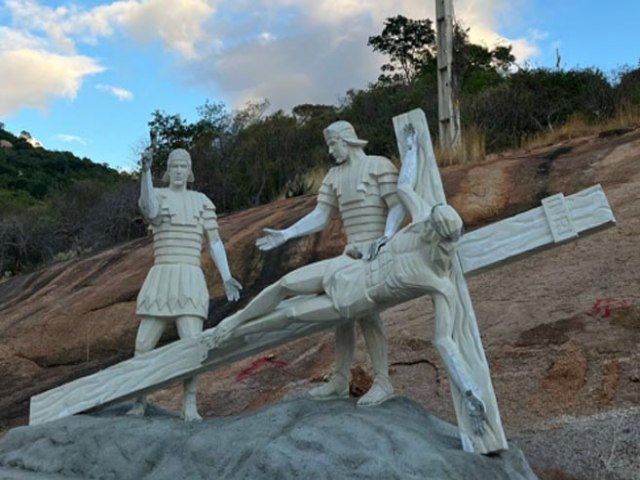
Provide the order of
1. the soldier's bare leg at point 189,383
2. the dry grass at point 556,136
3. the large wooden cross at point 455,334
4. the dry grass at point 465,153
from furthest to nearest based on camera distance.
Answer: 1. the dry grass at point 465,153
2. the dry grass at point 556,136
3. the soldier's bare leg at point 189,383
4. the large wooden cross at point 455,334

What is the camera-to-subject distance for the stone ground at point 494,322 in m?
7.15

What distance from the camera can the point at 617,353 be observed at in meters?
7.36

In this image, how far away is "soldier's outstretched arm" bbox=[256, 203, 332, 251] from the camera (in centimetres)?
620

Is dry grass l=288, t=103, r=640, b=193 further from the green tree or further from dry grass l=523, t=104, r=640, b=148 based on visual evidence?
the green tree

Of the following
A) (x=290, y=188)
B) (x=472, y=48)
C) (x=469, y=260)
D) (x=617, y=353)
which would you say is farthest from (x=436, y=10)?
(x=472, y=48)

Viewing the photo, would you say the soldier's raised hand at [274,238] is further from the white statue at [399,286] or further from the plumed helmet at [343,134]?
the plumed helmet at [343,134]

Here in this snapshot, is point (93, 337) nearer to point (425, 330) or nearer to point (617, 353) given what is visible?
point (425, 330)

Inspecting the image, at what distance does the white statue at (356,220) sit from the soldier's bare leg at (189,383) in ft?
3.20

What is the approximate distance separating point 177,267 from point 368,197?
5.80 feet

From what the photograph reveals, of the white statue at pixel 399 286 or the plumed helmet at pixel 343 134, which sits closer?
the white statue at pixel 399 286

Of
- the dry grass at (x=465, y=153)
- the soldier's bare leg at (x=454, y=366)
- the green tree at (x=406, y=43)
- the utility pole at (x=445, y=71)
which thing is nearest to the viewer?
the soldier's bare leg at (x=454, y=366)

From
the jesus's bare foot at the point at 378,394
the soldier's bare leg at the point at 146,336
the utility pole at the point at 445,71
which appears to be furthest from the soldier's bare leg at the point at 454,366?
the utility pole at the point at 445,71

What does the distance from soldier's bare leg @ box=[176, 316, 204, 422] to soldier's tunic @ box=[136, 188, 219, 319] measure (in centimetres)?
7

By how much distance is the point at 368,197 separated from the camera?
602 centimetres
